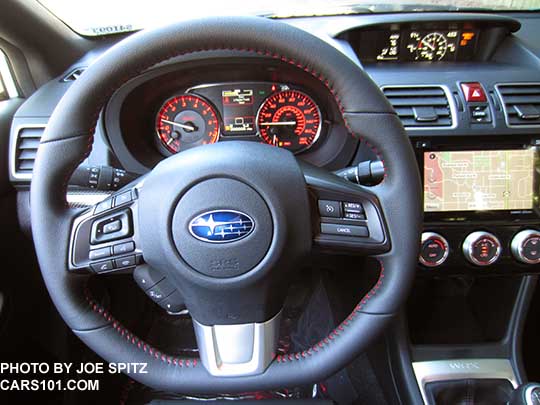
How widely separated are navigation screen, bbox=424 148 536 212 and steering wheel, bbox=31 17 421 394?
0.45 m

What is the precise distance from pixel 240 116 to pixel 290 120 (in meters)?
0.15

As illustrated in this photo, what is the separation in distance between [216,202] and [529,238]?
36.8 inches

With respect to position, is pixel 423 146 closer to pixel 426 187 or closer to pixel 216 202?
pixel 426 187

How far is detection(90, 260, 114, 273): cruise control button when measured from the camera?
37.1 inches

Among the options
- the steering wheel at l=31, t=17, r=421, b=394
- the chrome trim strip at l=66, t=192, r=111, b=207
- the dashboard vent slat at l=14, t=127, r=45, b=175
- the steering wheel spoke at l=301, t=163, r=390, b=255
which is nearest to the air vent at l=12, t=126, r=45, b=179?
the dashboard vent slat at l=14, t=127, r=45, b=175

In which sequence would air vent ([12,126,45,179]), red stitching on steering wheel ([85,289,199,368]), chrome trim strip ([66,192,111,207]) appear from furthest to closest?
air vent ([12,126,45,179]) < chrome trim strip ([66,192,111,207]) < red stitching on steering wheel ([85,289,199,368])

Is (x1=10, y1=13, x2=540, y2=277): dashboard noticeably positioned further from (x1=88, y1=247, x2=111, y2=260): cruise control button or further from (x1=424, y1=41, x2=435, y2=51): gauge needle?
(x1=88, y1=247, x2=111, y2=260): cruise control button

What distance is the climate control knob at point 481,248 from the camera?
135 centimetres

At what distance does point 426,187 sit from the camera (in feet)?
4.41

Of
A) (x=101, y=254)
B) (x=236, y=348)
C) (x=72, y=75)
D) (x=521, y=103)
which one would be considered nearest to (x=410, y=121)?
(x=521, y=103)

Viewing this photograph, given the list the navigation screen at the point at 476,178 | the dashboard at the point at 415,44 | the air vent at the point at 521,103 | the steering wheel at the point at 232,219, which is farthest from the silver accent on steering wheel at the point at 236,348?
the dashboard at the point at 415,44

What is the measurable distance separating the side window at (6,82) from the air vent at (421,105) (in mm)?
1123

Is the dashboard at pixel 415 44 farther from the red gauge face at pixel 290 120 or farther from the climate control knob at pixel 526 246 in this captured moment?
the climate control knob at pixel 526 246

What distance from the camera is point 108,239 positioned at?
0.95 m
